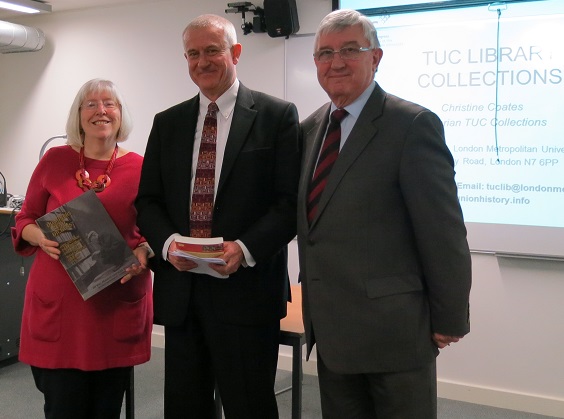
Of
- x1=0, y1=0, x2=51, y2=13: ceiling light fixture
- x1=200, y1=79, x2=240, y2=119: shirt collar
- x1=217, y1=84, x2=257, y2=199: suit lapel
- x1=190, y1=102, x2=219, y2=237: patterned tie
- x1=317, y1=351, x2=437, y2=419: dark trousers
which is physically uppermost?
x1=0, y1=0, x2=51, y2=13: ceiling light fixture

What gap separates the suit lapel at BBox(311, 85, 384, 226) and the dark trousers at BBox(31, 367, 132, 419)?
1.09m

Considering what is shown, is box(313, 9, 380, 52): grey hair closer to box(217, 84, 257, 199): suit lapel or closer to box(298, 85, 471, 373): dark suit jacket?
box(298, 85, 471, 373): dark suit jacket

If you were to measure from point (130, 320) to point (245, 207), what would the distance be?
2.26 feet

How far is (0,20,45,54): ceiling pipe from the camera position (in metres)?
5.06

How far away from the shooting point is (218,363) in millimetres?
1938

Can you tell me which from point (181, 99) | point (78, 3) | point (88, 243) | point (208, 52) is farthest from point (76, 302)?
point (78, 3)

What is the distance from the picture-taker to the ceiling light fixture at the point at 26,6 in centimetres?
484

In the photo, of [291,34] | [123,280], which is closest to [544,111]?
[291,34]

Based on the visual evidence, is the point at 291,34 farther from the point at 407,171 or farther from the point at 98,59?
the point at 407,171

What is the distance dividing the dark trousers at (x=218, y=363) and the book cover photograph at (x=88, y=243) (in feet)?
1.08

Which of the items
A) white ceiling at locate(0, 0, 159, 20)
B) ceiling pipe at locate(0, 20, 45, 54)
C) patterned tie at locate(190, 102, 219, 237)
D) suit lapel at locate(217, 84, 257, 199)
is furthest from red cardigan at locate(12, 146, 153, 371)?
ceiling pipe at locate(0, 20, 45, 54)

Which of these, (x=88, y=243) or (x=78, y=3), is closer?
(x=88, y=243)

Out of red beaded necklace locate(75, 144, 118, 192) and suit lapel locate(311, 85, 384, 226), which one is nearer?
suit lapel locate(311, 85, 384, 226)

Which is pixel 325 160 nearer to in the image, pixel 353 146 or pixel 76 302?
pixel 353 146
